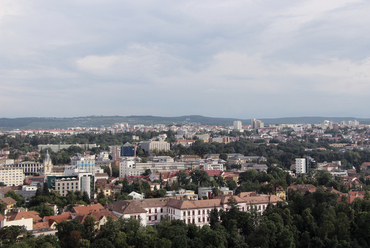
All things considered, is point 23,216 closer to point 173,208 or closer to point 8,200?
point 8,200

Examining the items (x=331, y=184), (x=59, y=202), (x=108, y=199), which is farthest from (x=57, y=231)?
(x=331, y=184)

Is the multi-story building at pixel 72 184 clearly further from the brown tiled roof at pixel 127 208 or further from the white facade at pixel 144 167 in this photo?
the white facade at pixel 144 167

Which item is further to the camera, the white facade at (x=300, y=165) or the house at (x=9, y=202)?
the white facade at (x=300, y=165)

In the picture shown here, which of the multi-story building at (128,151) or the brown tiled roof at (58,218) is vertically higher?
the multi-story building at (128,151)

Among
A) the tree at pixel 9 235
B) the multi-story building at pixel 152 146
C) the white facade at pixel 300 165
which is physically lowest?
the white facade at pixel 300 165

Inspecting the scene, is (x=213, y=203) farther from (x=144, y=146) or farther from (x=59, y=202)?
(x=144, y=146)

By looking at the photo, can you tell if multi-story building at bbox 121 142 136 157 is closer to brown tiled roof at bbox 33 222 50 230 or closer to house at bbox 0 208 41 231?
house at bbox 0 208 41 231

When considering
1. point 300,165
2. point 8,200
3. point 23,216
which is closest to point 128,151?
point 300,165

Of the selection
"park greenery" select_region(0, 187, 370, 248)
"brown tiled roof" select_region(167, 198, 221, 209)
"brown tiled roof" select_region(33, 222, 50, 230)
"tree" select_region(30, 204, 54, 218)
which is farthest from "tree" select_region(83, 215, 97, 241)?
"brown tiled roof" select_region(167, 198, 221, 209)


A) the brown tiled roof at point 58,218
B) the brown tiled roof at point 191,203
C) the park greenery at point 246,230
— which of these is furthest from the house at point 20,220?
the brown tiled roof at point 191,203
